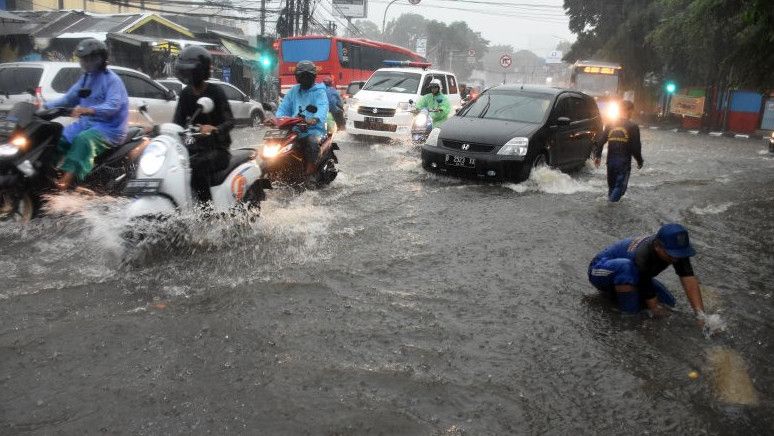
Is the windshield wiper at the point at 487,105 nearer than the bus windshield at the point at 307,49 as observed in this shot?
Yes

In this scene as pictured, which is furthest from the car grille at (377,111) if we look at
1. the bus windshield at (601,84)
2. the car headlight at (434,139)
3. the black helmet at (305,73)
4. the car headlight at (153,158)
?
the bus windshield at (601,84)

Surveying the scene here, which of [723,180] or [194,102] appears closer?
[194,102]

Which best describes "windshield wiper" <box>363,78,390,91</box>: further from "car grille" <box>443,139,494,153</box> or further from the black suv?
"car grille" <box>443,139,494,153</box>

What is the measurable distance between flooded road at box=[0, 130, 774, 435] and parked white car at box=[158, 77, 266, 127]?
442 inches

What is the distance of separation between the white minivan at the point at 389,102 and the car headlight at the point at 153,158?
9338mm

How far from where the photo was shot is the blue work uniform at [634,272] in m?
4.20

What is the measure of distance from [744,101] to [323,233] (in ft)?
90.0

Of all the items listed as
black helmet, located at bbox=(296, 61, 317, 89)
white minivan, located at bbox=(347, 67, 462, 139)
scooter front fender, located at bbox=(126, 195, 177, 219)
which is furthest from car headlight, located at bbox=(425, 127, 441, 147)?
scooter front fender, located at bbox=(126, 195, 177, 219)

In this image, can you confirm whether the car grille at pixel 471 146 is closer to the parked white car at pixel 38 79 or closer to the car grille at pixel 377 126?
the parked white car at pixel 38 79

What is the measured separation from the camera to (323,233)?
6.22 m

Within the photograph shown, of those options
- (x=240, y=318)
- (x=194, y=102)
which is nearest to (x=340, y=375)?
(x=240, y=318)

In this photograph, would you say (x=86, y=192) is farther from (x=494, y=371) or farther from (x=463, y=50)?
(x=463, y=50)

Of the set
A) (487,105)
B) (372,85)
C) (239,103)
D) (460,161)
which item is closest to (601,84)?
(372,85)

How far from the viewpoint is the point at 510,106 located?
1025 centimetres
